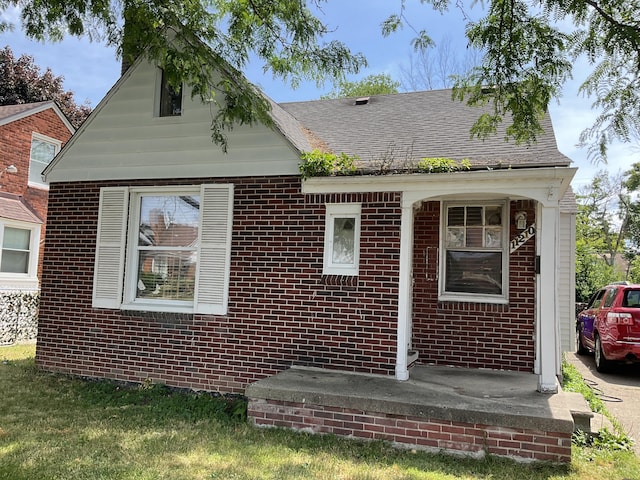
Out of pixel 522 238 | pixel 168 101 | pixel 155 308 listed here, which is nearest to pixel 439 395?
pixel 522 238

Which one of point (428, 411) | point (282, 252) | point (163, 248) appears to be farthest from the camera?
point (163, 248)

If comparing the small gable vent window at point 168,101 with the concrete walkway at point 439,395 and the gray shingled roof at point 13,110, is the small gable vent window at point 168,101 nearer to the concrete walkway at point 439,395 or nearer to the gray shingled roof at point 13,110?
the concrete walkway at point 439,395

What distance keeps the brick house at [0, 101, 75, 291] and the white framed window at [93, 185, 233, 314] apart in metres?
7.20

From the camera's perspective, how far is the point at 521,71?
5344 millimetres

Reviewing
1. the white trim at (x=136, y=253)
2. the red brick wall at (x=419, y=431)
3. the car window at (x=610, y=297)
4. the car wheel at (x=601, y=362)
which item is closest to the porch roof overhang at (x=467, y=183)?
the white trim at (x=136, y=253)

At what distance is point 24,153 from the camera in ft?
47.1

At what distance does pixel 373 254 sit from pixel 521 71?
270cm

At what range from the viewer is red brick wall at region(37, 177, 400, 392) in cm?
607

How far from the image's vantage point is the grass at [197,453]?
4.13 meters

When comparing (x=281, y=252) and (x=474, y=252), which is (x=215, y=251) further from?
(x=474, y=252)

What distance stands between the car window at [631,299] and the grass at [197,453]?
4.88 metres

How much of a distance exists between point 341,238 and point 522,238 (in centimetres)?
251

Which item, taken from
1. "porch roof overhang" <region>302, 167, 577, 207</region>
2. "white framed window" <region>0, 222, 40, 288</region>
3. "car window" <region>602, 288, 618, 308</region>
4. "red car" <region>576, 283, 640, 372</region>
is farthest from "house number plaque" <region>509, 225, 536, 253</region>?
"white framed window" <region>0, 222, 40, 288</region>

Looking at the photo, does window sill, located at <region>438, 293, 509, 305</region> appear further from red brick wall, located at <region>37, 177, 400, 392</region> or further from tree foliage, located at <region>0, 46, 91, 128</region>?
tree foliage, located at <region>0, 46, 91, 128</region>
